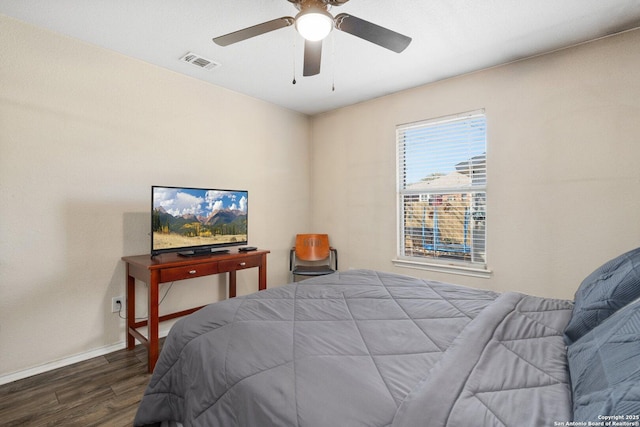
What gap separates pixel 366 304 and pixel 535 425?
0.89 meters

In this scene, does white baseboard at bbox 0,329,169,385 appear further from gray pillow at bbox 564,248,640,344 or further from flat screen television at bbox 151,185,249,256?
gray pillow at bbox 564,248,640,344

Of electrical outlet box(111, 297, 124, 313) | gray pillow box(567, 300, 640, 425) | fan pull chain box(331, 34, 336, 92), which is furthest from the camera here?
electrical outlet box(111, 297, 124, 313)

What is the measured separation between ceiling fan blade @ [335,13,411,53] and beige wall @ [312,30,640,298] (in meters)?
1.52

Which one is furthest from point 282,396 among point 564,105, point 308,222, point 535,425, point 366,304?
point 308,222

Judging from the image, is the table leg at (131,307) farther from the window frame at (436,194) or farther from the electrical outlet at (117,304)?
the window frame at (436,194)

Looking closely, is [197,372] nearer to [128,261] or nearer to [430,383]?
[430,383]

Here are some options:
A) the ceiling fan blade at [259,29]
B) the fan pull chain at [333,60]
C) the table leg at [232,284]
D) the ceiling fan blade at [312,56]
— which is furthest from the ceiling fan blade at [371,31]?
the table leg at [232,284]

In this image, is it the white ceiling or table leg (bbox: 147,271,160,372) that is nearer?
the white ceiling

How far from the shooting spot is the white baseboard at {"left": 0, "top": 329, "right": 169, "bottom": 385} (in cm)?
207

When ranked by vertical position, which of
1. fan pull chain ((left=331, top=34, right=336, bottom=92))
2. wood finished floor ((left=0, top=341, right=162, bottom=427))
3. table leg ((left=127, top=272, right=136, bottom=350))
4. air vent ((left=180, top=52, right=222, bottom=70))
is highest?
fan pull chain ((left=331, top=34, right=336, bottom=92))

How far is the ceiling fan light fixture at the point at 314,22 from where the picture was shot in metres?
1.62

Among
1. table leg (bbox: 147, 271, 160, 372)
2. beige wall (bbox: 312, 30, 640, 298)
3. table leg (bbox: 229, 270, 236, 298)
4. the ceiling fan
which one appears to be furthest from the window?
table leg (bbox: 147, 271, 160, 372)

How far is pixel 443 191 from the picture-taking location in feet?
10.6

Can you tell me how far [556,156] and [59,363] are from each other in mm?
4315
